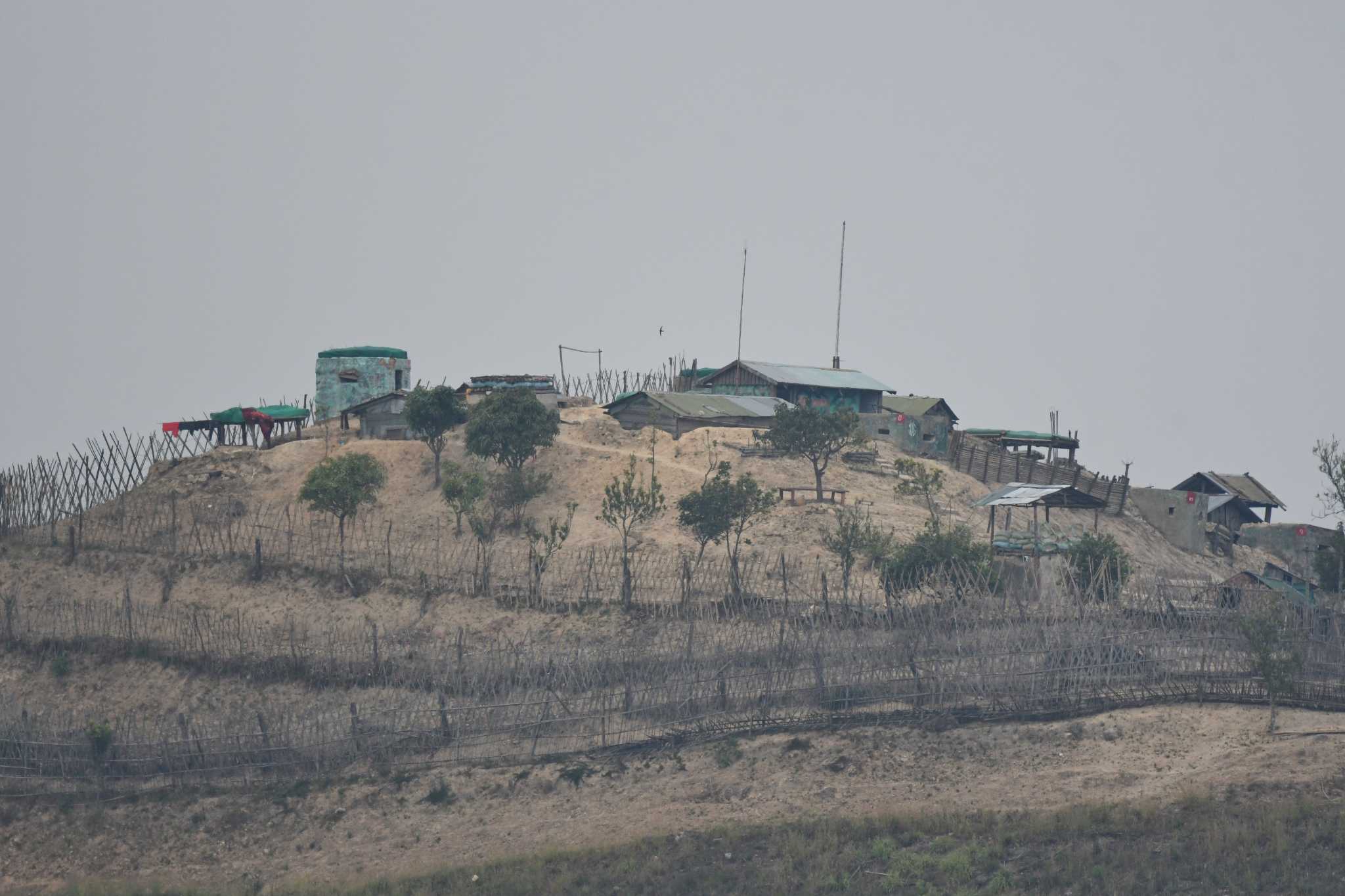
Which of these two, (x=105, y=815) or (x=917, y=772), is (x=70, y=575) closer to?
(x=105, y=815)

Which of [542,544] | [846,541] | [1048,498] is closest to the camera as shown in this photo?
[846,541]

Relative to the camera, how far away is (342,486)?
37562 millimetres

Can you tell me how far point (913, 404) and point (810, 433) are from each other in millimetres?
10687

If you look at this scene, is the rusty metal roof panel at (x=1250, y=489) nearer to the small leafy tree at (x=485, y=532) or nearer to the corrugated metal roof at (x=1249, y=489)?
the corrugated metal roof at (x=1249, y=489)

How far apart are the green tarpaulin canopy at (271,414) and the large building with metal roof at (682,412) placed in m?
9.87

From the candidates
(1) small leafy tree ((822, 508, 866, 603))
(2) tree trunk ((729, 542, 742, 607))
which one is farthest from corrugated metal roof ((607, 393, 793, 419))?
(2) tree trunk ((729, 542, 742, 607))

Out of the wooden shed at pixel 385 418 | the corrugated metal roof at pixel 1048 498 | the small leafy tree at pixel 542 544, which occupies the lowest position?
the small leafy tree at pixel 542 544

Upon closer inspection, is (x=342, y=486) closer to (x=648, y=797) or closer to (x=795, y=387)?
(x=648, y=797)

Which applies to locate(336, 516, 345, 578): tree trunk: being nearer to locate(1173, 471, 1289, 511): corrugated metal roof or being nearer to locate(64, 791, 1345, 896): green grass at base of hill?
locate(64, 791, 1345, 896): green grass at base of hill

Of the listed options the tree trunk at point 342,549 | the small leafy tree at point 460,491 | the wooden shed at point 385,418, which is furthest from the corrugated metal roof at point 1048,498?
the wooden shed at point 385,418

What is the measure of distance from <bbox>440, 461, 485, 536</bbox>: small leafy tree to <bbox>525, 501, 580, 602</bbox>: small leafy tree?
1.64 meters

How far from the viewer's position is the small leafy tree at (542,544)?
3319 cm

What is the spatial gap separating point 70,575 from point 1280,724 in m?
28.1

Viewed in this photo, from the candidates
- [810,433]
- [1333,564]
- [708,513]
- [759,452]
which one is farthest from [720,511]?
[1333,564]
